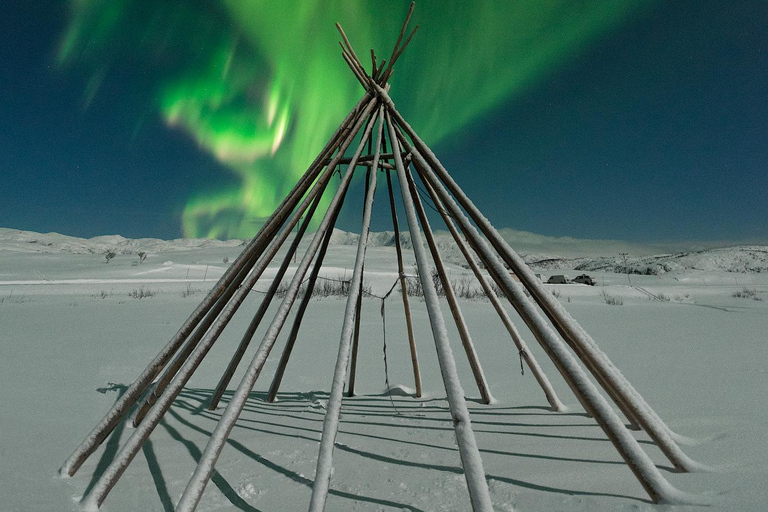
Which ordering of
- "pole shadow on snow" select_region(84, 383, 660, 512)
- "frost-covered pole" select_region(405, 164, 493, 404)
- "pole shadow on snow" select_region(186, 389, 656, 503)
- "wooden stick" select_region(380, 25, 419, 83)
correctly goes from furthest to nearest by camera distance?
"wooden stick" select_region(380, 25, 419, 83) → "frost-covered pole" select_region(405, 164, 493, 404) → "pole shadow on snow" select_region(186, 389, 656, 503) → "pole shadow on snow" select_region(84, 383, 660, 512)

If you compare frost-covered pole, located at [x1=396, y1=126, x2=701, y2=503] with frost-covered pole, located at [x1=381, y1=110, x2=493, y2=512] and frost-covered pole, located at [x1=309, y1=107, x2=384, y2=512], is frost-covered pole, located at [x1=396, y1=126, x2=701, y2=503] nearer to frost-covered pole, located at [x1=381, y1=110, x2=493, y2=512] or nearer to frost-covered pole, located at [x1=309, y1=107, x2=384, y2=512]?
frost-covered pole, located at [x1=381, y1=110, x2=493, y2=512]

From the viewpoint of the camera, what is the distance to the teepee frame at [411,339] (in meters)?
1.63

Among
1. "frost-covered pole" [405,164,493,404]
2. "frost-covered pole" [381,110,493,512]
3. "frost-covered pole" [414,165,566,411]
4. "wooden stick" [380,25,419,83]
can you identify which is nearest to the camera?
"frost-covered pole" [381,110,493,512]

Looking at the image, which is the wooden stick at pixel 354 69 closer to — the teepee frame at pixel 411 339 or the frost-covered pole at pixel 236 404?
the teepee frame at pixel 411 339

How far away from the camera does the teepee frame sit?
163 cm

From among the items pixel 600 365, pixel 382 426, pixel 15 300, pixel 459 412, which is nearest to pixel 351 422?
pixel 382 426

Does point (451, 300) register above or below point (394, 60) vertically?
below

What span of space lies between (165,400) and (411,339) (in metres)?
2.44

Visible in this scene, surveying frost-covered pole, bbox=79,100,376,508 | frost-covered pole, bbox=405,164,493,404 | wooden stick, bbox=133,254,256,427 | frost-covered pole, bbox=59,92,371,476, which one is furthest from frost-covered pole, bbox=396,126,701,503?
wooden stick, bbox=133,254,256,427

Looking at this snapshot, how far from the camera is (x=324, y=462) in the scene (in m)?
1.68

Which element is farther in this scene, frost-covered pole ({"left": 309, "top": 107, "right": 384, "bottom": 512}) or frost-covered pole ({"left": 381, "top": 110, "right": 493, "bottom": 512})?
frost-covered pole ({"left": 309, "top": 107, "right": 384, "bottom": 512})

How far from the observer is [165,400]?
2.22m

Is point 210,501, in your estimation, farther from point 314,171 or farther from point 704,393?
point 704,393

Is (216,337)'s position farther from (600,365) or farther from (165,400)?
(600,365)
